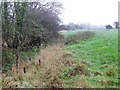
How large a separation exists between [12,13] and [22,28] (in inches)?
40.1

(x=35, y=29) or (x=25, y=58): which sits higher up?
(x=35, y=29)

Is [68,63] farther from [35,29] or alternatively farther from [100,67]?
[35,29]

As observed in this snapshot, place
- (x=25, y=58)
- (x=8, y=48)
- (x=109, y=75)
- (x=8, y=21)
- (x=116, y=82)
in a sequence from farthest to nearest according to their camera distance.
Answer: (x=25, y=58)
(x=8, y=48)
(x=8, y=21)
(x=109, y=75)
(x=116, y=82)

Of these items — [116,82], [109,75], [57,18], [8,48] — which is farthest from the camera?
[57,18]

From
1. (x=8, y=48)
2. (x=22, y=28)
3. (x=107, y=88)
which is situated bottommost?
(x=107, y=88)

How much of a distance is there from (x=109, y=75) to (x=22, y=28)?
17.7 ft

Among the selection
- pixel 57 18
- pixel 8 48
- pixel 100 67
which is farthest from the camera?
pixel 57 18

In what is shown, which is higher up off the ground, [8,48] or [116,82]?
[8,48]

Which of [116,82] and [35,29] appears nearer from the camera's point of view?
[116,82]

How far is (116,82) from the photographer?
8141mm

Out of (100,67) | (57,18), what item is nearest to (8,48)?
(100,67)

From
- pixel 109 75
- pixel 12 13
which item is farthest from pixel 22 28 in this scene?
pixel 109 75

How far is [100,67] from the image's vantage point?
1033 cm

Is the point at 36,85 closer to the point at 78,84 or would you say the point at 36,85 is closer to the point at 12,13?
the point at 78,84
